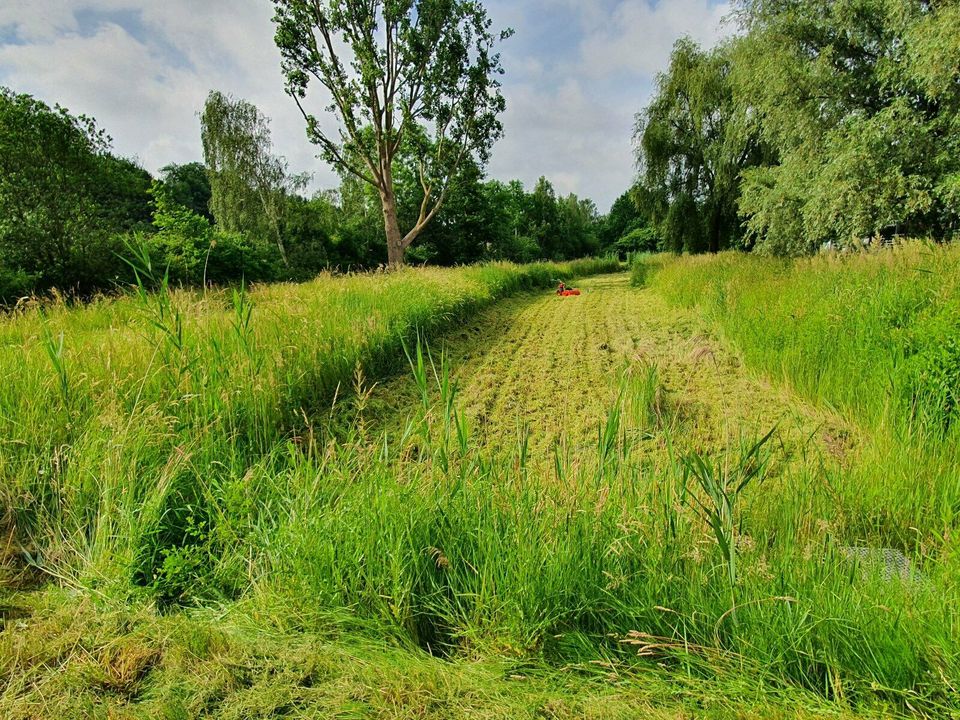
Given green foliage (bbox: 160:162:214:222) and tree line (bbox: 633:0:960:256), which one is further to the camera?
green foliage (bbox: 160:162:214:222)

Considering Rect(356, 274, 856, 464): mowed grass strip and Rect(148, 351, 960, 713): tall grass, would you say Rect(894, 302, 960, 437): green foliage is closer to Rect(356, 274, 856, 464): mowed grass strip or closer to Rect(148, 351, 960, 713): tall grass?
Rect(356, 274, 856, 464): mowed grass strip

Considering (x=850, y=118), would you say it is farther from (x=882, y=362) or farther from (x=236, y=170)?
(x=236, y=170)

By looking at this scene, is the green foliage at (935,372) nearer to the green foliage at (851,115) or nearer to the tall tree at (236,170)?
the green foliage at (851,115)

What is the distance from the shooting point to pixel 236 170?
27750 millimetres

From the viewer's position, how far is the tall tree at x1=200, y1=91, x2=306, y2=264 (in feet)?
90.2

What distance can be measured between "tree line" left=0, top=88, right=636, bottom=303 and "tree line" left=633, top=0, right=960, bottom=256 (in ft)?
36.2

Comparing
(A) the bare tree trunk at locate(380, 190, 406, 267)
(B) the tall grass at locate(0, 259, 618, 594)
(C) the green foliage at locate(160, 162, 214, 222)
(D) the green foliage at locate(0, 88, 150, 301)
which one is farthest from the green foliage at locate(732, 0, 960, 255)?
(C) the green foliage at locate(160, 162, 214, 222)

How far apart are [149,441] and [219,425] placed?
1.16ft

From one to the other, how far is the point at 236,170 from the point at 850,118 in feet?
99.3

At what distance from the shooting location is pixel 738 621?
151 cm

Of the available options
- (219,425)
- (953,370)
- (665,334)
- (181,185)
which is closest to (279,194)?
(181,185)

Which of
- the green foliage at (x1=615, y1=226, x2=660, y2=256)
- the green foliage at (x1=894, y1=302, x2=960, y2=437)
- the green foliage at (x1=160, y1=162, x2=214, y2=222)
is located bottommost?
the green foliage at (x1=894, y1=302, x2=960, y2=437)

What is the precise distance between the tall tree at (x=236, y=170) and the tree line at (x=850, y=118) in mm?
25089

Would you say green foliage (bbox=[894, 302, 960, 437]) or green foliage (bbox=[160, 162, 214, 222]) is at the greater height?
green foliage (bbox=[160, 162, 214, 222])
